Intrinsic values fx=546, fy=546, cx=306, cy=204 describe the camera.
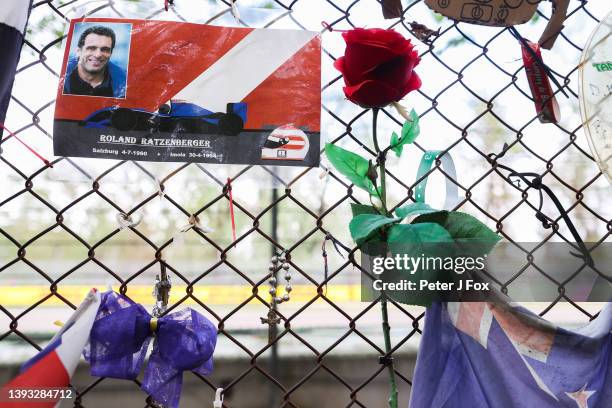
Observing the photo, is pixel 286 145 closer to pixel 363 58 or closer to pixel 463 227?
pixel 363 58

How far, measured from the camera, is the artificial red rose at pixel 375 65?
718mm

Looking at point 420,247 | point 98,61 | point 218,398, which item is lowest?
point 218,398

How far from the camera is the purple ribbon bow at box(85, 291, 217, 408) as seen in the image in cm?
65

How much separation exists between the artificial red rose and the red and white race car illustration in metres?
0.09

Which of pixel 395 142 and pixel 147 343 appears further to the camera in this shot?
pixel 395 142

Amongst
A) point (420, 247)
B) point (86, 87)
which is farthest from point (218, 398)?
point (86, 87)

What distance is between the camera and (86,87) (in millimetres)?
715

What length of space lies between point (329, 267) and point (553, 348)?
0.33 meters

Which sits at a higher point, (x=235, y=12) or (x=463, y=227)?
(x=235, y=12)

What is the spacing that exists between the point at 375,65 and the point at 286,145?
6.3 inches

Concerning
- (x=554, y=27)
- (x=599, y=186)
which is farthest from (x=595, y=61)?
(x=599, y=186)

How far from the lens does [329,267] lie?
2.67 feet

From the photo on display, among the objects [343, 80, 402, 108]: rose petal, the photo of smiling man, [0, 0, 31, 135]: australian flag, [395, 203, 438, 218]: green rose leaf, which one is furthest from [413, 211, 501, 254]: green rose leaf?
[0, 0, 31, 135]: australian flag

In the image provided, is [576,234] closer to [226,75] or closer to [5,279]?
[226,75]
